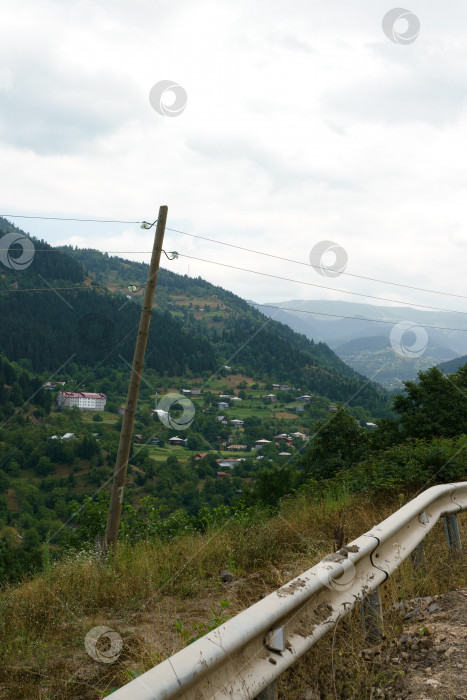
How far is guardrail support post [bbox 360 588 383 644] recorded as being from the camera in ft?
9.59

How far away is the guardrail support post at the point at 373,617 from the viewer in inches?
115

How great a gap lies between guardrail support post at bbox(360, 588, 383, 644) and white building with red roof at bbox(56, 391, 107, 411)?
135 m

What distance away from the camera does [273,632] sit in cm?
211

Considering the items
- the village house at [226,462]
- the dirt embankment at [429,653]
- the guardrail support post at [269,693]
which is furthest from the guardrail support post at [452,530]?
the village house at [226,462]

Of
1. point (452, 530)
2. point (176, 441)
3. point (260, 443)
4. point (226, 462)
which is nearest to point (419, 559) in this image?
point (452, 530)

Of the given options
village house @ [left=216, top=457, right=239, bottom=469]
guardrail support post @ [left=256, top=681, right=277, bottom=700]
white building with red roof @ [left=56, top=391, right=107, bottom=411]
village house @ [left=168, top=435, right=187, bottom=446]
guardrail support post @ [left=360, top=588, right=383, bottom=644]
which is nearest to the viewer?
guardrail support post @ [left=256, top=681, right=277, bottom=700]

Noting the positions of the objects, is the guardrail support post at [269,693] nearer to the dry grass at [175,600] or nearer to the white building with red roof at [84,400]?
the dry grass at [175,600]

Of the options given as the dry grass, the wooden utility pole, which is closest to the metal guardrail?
the dry grass

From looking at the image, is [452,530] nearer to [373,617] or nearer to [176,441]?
[373,617]

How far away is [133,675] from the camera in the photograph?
259 centimetres

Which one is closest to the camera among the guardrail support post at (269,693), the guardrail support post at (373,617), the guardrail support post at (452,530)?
the guardrail support post at (269,693)

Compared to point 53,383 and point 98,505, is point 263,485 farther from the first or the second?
point 53,383

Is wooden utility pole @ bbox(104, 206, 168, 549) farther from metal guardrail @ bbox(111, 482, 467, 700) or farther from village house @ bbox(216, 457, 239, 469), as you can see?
village house @ bbox(216, 457, 239, 469)

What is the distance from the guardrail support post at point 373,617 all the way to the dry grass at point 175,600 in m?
0.07
